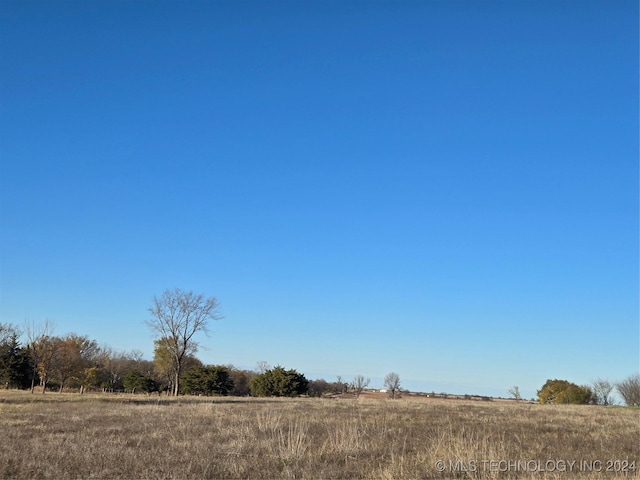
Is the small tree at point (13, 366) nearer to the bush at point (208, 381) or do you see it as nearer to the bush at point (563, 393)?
the bush at point (208, 381)

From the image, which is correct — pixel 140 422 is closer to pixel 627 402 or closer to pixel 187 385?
pixel 187 385

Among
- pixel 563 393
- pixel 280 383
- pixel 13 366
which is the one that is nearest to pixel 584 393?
pixel 563 393

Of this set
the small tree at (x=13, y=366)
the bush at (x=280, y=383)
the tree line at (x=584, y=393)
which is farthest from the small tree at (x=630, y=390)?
the small tree at (x=13, y=366)

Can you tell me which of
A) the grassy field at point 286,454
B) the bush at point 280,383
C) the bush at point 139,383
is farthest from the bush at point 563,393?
the grassy field at point 286,454

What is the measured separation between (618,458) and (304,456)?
270 inches

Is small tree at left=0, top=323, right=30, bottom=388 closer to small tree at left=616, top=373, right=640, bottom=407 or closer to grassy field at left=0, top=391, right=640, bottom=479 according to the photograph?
grassy field at left=0, top=391, right=640, bottom=479

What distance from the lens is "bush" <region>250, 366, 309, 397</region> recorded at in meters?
61.0

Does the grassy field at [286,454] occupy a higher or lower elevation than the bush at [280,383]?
higher

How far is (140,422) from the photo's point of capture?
15.8 m

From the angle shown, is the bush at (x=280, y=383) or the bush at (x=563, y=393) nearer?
the bush at (x=280, y=383)

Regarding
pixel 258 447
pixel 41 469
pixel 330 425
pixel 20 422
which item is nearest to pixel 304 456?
pixel 258 447

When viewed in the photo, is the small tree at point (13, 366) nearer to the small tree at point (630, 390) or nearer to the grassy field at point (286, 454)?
the grassy field at point (286, 454)

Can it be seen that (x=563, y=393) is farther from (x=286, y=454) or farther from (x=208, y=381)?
(x=286, y=454)

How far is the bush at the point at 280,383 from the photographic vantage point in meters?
61.0
